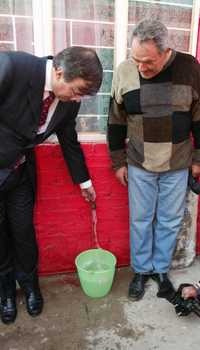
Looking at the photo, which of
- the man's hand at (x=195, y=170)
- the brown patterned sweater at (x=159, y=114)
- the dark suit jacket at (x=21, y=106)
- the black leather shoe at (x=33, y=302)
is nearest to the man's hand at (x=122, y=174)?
the brown patterned sweater at (x=159, y=114)

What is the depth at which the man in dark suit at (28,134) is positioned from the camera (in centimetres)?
190

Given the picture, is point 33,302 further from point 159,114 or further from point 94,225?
point 159,114

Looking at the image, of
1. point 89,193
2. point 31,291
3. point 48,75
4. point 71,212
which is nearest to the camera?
point 48,75

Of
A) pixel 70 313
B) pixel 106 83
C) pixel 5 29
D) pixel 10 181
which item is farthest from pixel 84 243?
pixel 5 29

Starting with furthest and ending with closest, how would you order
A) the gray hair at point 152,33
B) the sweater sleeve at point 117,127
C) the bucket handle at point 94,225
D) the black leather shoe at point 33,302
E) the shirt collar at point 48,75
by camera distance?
the bucket handle at point 94,225 < the black leather shoe at point 33,302 < the sweater sleeve at point 117,127 < the gray hair at point 152,33 < the shirt collar at point 48,75

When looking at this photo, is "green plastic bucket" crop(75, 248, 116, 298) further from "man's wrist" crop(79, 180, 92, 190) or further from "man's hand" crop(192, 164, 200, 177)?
"man's hand" crop(192, 164, 200, 177)

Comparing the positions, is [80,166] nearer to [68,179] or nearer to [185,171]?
[68,179]

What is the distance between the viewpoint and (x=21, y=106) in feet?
6.78

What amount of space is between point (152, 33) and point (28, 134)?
2.96ft

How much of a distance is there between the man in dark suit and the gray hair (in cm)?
43

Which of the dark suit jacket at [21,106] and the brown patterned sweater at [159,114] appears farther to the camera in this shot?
the brown patterned sweater at [159,114]

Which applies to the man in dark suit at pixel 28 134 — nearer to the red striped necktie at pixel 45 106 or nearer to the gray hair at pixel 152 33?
the red striped necktie at pixel 45 106

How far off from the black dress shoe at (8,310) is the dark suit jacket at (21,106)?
102cm

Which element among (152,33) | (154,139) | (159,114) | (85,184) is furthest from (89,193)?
(152,33)
